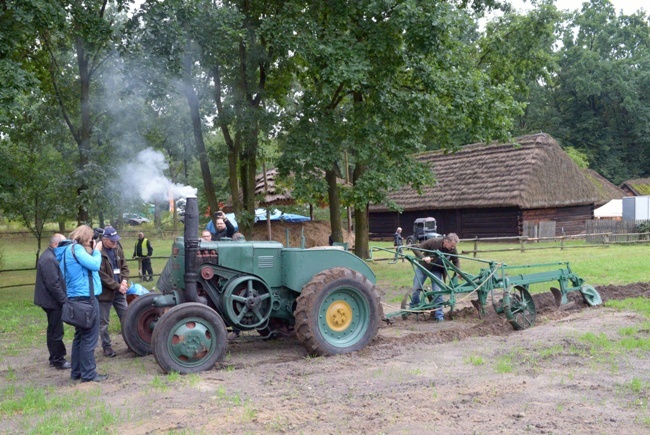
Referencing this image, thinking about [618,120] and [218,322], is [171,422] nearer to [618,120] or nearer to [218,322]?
[218,322]

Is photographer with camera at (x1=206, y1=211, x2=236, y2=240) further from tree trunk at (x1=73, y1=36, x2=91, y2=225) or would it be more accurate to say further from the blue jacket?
tree trunk at (x1=73, y1=36, x2=91, y2=225)

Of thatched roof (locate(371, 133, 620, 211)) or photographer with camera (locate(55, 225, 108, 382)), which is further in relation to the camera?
thatched roof (locate(371, 133, 620, 211))

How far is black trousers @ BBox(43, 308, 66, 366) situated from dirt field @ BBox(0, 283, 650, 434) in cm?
20

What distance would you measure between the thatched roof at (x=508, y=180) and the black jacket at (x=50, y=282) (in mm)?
25751

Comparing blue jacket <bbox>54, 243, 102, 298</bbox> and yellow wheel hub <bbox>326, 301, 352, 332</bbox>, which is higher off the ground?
blue jacket <bbox>54, 243, 102, 298</bbox>

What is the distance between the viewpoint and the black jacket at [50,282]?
7.86 metres

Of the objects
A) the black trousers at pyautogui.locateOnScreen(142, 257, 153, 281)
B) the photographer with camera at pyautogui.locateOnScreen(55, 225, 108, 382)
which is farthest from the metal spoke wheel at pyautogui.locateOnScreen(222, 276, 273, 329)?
the black trousers at pyautogui.locateOnScreen(142, 257, 153, 281)

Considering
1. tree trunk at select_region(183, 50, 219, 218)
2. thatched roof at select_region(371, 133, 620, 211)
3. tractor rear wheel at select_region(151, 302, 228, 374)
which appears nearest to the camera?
tractor rear wheel at select_region(151, 302, 228, 374)

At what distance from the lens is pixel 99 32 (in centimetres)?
1488

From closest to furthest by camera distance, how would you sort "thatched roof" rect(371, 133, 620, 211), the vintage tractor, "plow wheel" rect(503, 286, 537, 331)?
the vintage tractor
"plow wheel" rect(503, 286, 537, 331)
"thatched roof" rect(371, 133, 620, 211)

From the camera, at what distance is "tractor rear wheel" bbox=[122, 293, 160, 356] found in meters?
8.60

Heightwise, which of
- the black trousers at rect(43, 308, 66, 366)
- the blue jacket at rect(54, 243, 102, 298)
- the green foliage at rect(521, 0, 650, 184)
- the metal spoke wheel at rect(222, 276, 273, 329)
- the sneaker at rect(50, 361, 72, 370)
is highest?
the green foliage at rect(521, 0, 650, 184)

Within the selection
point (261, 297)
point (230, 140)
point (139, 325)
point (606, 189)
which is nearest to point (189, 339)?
point (261, 297)

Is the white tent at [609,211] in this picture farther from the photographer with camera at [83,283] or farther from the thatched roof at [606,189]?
the photographer with camera at [83,283]
